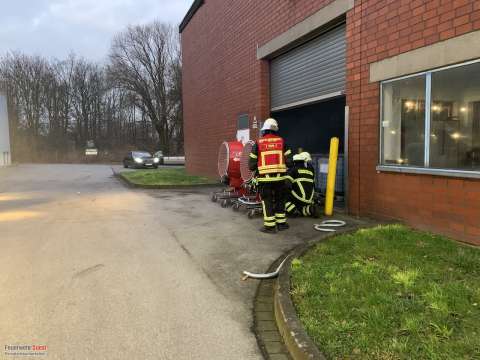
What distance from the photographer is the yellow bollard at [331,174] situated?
848 cm

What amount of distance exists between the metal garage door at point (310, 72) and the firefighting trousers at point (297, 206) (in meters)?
2.77

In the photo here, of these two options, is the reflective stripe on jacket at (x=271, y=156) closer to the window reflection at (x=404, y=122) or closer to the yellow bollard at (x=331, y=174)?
the yellow bollard at (x=331, y=174)

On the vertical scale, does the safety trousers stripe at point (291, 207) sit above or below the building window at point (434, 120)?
below

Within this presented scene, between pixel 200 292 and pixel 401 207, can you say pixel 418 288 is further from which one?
pixel 401 207

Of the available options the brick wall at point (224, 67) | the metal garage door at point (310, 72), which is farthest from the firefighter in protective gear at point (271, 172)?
the brick wall at point (224, 67)

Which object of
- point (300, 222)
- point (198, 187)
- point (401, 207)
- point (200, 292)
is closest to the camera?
point (200, 292)

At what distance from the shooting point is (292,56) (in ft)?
37.7

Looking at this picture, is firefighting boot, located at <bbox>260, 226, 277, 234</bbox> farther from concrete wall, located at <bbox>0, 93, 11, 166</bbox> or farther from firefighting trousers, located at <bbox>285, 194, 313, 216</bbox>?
concrete wall, located at <bbox>0, 93, 11, 166</bbox>

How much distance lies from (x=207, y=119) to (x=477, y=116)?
1396cm

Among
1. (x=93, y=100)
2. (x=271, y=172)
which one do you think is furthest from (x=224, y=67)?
(x=93, y=100)

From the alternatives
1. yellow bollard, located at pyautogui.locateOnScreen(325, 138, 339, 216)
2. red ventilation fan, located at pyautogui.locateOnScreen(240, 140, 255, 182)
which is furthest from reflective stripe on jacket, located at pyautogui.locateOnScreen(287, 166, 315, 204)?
red ventilation fan, located at pyautogui.locateOnScreen(240, 140, 255, 182)

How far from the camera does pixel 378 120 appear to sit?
25.4ft

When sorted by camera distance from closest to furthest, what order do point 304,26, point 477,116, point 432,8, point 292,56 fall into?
point 477,116, point 432,8, point 304,26, point 292,56

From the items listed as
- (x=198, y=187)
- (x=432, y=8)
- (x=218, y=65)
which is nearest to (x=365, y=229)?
(x=432, y=8)
